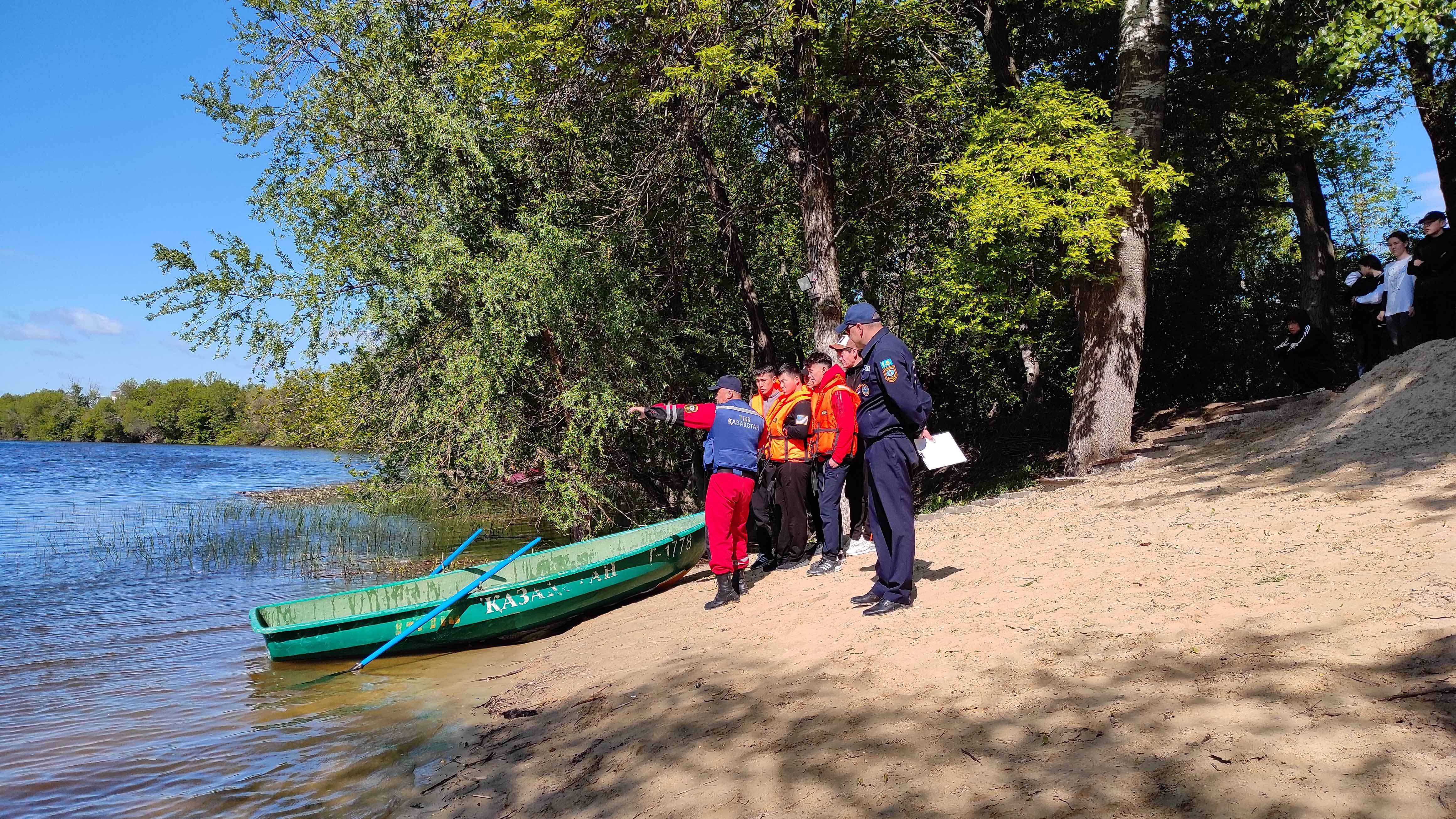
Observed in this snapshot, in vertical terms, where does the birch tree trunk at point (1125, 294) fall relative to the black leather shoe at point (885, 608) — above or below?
above

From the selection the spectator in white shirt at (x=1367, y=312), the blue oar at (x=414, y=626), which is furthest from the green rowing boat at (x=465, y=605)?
the spectator in white shirt at (x=1367, y=312)

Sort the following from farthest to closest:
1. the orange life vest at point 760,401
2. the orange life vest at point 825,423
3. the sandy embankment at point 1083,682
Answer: the orange life vest at point 760,401 → the orange life vest at point 825,423 → the sandy embankment at point 1083,682

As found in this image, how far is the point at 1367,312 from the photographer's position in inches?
442

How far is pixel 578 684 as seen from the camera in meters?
6.36

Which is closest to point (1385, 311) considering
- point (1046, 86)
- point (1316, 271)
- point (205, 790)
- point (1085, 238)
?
point (1085, 238)

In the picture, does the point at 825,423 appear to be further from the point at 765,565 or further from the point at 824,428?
the point at 765,565

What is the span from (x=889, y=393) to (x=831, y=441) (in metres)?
2.68

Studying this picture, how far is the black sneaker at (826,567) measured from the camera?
8164 mm

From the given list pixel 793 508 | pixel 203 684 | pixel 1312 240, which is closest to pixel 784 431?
pixel 793 508

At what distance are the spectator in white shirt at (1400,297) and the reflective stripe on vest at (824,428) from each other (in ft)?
21.5

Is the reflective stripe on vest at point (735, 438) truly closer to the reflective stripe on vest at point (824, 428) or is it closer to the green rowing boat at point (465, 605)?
the reflective stripe on vest at point (824, 428)

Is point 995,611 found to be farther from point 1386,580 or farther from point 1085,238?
point 1085,238


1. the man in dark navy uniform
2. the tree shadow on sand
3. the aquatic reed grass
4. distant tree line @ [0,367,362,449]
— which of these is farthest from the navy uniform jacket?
distant tree line @ [0,367,362,449]

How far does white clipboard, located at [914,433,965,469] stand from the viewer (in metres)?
6.01
